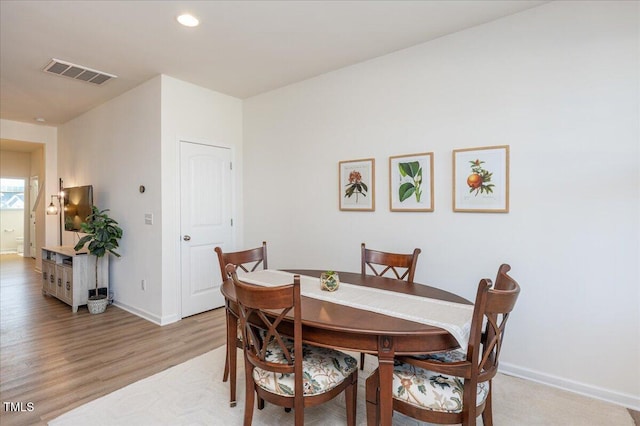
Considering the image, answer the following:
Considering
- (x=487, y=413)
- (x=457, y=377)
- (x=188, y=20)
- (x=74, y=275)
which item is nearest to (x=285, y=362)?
(x=457, y=377)

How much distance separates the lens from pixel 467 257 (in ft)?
9.02

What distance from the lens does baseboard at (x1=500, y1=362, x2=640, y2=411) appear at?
2.15 m

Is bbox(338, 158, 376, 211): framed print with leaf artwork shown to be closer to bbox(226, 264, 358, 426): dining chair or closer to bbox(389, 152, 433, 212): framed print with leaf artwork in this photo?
bbox(389, 152, 433, 212): framed print with leaf artwork

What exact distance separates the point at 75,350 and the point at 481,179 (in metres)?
3.84

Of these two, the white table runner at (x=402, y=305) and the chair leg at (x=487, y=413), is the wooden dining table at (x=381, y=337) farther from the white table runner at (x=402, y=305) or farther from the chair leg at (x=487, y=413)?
the chair leg at (x=487, y=413)

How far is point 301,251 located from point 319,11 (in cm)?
241

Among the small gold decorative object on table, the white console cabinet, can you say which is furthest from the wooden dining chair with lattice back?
the white console cabinet

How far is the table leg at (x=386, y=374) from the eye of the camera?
4.90 feet

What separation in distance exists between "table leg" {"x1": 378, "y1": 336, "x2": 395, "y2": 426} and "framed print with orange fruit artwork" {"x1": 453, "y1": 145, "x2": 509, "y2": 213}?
5.44 feet

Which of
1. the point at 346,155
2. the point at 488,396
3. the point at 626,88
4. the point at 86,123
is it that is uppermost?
the point at 86,123

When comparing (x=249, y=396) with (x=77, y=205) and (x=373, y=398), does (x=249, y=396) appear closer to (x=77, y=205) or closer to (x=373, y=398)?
(x=373, y=398)

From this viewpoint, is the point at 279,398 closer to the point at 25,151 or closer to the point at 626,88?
the point at 626,88

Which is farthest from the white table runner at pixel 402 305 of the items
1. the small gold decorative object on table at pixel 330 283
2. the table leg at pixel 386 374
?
the table leg at pixel 386 374

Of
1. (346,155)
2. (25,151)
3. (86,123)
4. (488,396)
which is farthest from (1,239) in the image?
(488,396)
